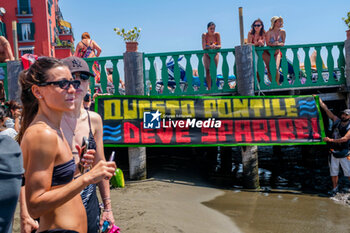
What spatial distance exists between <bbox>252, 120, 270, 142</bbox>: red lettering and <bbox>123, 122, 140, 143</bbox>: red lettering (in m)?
2.81

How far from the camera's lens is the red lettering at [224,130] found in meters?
8.39

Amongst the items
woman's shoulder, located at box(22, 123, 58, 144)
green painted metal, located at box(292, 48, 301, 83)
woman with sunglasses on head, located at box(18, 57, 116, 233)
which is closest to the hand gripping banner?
green painted metal, located at box(292, 48, 301, 83)

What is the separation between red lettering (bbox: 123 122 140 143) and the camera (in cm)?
818

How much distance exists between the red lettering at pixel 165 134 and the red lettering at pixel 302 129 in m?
3.07

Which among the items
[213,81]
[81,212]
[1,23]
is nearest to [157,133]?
[213,81]

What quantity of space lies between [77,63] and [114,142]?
219 inches

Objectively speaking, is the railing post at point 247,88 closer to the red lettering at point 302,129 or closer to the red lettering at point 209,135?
the red lettering at point 209,135

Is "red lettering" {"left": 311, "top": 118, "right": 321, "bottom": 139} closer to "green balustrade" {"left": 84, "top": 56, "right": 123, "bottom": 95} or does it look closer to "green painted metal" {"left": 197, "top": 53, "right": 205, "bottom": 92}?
"green painted metal" {"left": 197, "top": 53, "right": 205, "bottom": 92}

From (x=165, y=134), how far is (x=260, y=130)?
7.56 feet

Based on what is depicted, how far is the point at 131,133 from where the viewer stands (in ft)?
26.9

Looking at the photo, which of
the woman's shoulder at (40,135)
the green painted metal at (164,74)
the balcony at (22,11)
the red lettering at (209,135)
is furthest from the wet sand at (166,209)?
the balcony at (22,11)

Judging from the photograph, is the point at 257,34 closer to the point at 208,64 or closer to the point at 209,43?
the point at 209,43

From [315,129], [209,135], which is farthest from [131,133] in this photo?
[315,129]

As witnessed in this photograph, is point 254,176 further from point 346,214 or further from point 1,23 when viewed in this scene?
point 1,23
